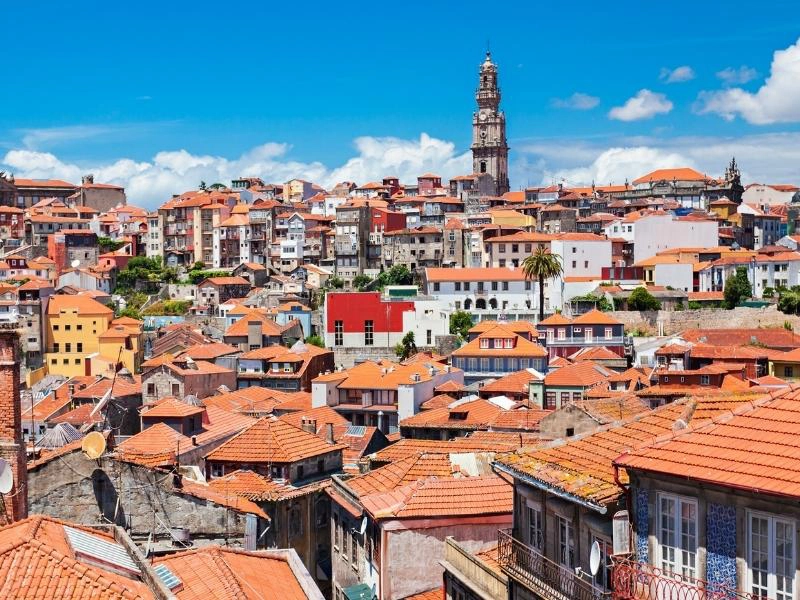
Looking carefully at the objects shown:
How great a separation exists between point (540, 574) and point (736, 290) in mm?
81158

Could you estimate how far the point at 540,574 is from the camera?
15.0 m

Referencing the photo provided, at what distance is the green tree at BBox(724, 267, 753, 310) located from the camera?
300 feet

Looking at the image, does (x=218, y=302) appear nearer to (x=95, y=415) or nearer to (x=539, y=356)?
(x=539, y=356)

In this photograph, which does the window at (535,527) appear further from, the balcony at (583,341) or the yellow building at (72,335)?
the yellow building at (72,335)

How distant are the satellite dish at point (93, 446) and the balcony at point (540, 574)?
983 cm

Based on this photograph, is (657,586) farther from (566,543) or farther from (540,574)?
(540,574)

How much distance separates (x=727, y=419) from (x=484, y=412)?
39.3 m

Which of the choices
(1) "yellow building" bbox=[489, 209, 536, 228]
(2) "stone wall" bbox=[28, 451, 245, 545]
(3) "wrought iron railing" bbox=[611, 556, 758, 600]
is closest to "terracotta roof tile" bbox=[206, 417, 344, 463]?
(2) "stone wall" bbox=[28, 451, 245, 545]

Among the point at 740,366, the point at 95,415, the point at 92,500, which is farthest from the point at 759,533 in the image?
the point at 740,366

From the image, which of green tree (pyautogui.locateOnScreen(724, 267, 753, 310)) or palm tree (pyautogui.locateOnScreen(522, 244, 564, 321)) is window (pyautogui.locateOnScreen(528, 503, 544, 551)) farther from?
green tree (pyautogui.locateOnScreen(724, 267, 753, 310))

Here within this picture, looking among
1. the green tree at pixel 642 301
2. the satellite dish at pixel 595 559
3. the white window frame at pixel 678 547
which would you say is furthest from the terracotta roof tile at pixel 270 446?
the green tree at pixel 642 301

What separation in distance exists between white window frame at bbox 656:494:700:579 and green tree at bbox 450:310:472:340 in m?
74.3

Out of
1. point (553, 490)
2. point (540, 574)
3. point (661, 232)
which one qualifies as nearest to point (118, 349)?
point (661, 232)

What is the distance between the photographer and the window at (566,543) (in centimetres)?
1438
